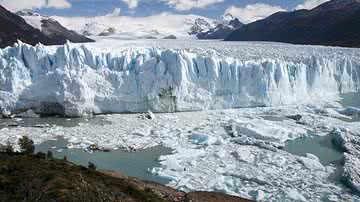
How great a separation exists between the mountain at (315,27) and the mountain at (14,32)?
97.1ft

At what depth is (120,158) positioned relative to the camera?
14.2 metres

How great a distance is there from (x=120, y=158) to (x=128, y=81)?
6.89 m

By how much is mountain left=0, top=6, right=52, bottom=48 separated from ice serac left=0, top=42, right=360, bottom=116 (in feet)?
89.2

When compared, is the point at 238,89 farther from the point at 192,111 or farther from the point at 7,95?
the point at 7,95

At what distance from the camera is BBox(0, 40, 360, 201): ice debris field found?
14.0 metres

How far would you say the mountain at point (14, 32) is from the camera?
49.2 meters

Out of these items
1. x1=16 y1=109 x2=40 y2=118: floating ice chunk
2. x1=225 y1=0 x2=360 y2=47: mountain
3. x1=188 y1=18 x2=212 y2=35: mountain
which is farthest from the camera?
x1=188 y1=18 x2=212 y2=35: mountain

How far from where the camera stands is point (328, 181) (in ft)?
39.3

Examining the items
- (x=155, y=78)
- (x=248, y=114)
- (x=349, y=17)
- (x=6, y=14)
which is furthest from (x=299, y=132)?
(x=6, y=14)

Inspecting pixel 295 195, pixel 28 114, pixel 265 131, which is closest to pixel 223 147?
pixel 265 131

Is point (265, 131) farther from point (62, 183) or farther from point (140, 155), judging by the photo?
point (62, 183)

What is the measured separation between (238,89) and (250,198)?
10756 mm

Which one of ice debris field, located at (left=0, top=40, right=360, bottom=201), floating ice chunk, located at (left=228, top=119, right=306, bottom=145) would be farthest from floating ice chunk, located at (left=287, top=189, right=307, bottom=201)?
floating ice chunk, located at (left=228, top=119, right=306, bottom=145)

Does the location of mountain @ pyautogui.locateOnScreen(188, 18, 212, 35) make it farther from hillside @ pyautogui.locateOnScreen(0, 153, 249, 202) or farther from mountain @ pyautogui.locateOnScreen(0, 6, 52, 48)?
hillside @ pyautogui.locateOnScreen(0, 153, 249, 202)
